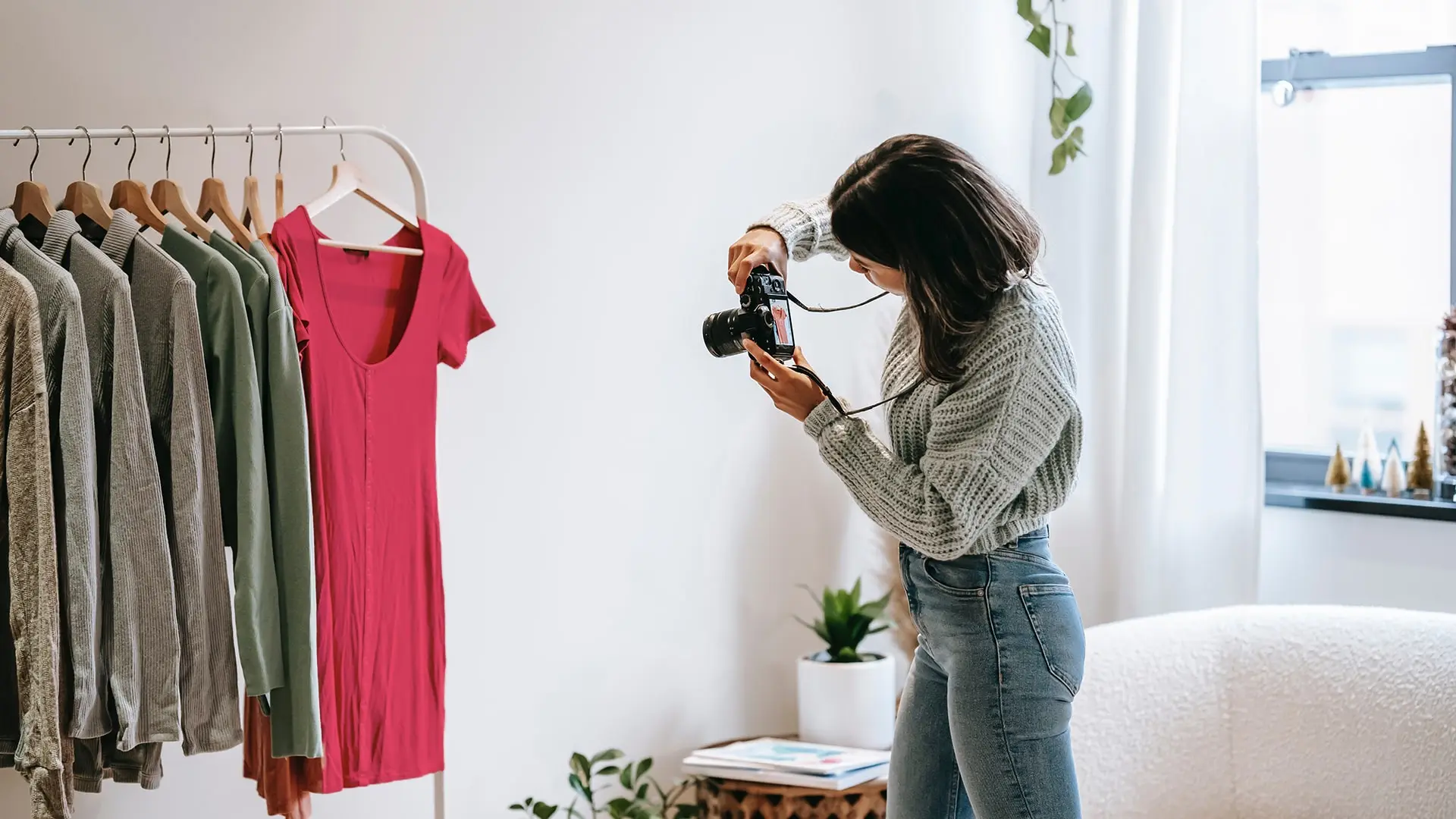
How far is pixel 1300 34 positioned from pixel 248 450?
242cm

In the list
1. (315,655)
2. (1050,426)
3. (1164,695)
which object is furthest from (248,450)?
(1164,695)

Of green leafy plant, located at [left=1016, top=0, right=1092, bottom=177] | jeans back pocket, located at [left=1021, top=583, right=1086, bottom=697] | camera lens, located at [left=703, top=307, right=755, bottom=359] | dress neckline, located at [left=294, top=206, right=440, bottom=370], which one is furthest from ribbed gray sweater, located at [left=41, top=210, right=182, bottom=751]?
green leafy plant, located at [left=1016, top=0, right=1092, bottom=177]

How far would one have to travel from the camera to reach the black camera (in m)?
1.50

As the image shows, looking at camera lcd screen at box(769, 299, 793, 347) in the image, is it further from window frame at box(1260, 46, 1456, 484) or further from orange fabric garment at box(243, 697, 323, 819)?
window frame at box(1260, 46, 1456, 484)

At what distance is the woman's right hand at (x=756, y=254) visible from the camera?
5.08ft

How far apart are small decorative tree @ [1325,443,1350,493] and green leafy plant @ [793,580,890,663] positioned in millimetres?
1042

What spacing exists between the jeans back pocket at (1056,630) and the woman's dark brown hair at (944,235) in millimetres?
248

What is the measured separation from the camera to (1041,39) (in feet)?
8.86

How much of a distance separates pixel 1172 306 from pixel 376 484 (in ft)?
5.67

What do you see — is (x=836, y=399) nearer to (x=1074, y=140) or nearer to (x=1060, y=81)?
(x=1074, y=140)

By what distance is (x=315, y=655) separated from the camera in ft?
5.14

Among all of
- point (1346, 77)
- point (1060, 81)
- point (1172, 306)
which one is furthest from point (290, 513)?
point (1346, 77)

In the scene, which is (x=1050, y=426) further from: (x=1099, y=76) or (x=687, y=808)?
(x=1099, y=76)

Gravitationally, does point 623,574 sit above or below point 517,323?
below
